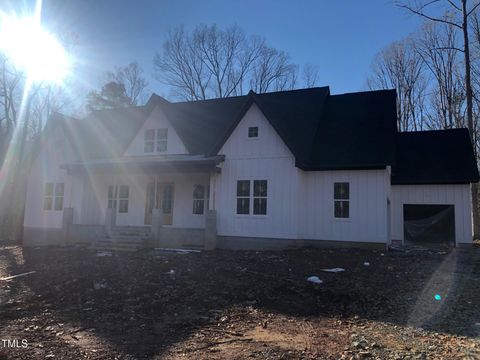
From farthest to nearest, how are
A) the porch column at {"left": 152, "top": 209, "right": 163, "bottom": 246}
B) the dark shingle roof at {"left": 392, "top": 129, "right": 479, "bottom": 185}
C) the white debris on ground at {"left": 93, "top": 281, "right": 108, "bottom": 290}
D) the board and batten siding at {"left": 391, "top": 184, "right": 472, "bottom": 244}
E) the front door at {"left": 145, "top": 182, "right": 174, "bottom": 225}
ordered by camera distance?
the front door at {"left": 145, "top": 182, "right": 174, "bottom": 225}
the dark shingle roof at {"left": 392, "top": 129, "right": 479, "bottom": 185}
the board and batten siding at {"left": 391, "top": 184, "right": 472, "bottom": 244}
the porch column at {"left": 152, "top": 209, "right": 163, "bottom": 246}
the white debris on ground at {"left": 93, "top": 281, "right": 108, "bottom": 290}

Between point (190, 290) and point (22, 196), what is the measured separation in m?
25.1

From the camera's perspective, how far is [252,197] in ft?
53.5

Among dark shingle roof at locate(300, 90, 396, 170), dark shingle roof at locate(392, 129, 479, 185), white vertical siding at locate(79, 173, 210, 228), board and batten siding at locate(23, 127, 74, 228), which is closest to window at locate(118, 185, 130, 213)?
white vertical siding at locate(79, 173, 210, 228)

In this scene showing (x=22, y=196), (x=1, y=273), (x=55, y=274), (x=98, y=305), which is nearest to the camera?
(x=98, y=305)

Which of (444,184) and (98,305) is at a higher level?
(444,184)

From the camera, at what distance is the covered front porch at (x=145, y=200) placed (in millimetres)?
16594

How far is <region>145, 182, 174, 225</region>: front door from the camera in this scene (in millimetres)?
19188

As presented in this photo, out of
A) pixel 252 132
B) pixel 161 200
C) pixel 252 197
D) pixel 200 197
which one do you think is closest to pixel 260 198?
pixel 252 197

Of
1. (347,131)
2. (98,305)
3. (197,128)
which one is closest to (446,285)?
(98,305)

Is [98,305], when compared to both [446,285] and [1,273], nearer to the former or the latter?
[1,273]

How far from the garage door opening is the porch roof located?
9493 mm

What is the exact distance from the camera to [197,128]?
20.1m

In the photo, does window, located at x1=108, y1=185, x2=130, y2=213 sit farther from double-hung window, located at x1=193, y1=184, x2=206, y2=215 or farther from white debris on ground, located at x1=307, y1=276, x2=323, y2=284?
white debris on ground, located at x1=307, y1=276, x2=323, y2=284

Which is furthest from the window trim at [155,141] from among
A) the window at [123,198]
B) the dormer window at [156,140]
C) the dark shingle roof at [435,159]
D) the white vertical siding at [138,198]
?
the dark shingle roof at [435,159]
